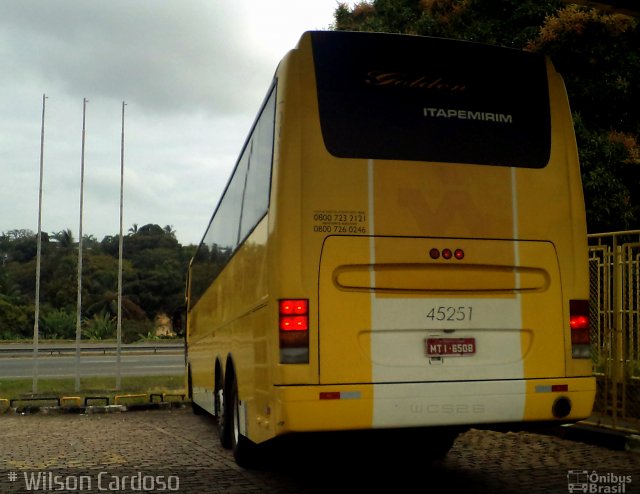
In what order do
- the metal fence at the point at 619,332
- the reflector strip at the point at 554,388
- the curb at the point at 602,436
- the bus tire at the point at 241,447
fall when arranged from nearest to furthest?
the reflector strip at the point at 554,388, the bus tire at the point at 241,447, the curb at the point at 602,436, the metal fence at the point at 619,332

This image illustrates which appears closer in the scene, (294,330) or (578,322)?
(294,330)

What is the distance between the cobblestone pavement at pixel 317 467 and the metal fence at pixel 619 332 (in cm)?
66

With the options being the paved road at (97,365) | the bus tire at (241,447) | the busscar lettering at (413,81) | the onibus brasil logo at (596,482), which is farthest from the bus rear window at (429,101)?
the paved road at (97,365)

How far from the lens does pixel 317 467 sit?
886 centimetres

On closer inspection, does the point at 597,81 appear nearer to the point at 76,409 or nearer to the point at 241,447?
the point at 241,447

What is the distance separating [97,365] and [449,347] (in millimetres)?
35545

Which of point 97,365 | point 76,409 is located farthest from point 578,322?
point 97,365

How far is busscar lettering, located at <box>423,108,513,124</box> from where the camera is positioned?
6625 millimetres

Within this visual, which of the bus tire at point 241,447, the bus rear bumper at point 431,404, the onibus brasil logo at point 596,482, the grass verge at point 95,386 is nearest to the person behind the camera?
the bus rear bumper at point 431,404

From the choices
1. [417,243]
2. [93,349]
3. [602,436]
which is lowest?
[602,436]

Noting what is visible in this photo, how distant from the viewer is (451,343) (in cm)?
624

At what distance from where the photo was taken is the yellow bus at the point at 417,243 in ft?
19.8

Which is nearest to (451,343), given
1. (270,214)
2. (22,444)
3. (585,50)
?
(270,214)

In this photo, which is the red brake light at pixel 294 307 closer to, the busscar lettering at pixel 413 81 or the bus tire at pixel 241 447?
the busscar lettering at pixel 413 81
